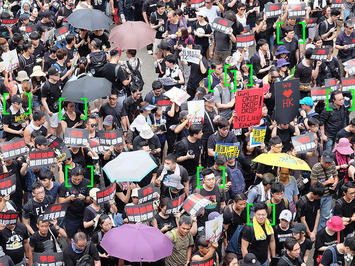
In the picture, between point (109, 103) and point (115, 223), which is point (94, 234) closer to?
point (115, 223)

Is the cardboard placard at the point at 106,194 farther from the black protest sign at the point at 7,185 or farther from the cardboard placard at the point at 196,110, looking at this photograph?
the cardboard placard at the point at 196,110

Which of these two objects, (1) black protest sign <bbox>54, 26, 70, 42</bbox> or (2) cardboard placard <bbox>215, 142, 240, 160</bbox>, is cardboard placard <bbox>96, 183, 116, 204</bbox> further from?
(1) black protest sign <bbox>54, 26, 70, 42</bbox>

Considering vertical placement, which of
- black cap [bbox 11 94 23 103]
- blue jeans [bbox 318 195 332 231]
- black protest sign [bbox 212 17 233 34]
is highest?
black protest sign [bbox 212 17 233 34]

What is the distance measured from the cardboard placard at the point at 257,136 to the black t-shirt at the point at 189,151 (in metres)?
0.90

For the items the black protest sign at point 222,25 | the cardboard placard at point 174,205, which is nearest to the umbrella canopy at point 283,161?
the cardboard placard at point 174,205

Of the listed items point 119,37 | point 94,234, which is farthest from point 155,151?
point 119,37

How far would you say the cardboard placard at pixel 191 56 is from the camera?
15.9 m

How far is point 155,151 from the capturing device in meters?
13.6

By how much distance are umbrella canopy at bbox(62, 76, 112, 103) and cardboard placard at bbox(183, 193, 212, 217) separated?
3.40 m

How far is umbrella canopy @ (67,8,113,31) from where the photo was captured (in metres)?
16.9

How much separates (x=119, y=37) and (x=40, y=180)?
5139 mm

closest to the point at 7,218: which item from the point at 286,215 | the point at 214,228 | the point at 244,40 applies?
the point at 214,228

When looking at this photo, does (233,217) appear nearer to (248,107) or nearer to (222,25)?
(248,107)

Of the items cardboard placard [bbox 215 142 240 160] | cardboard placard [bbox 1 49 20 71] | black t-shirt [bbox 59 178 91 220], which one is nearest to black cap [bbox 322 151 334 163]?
cardboard placard [bbox 215 142 240 160]
